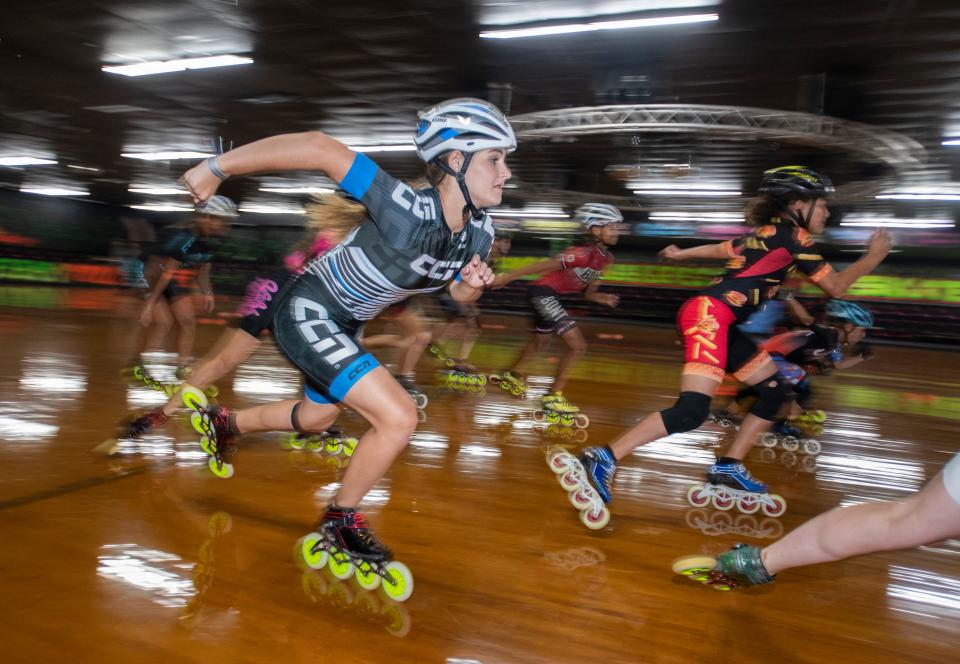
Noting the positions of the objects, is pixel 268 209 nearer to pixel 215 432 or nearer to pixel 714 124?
pixel 714 124

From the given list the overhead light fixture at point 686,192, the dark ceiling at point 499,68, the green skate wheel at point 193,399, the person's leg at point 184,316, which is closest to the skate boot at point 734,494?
the green skate wheel at point 193,399

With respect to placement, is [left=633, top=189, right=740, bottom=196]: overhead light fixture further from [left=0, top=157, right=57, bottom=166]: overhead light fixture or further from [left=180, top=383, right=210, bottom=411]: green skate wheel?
[left=0, top=157, right=57, bottom=166]: overhead light fixture

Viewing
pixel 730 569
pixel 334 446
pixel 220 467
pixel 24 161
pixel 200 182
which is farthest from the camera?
pixel 24 161

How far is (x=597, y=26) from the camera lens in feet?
31.7

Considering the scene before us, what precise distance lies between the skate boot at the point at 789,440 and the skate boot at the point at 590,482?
9.65 feet

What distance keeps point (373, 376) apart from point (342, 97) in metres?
13.2

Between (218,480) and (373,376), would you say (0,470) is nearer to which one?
(218,480)

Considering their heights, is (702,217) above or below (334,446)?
above

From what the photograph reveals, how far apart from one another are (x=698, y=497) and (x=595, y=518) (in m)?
0.94

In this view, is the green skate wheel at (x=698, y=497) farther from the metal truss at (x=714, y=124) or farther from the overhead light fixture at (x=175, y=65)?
the overhead light fixture at (x=175, y=65)

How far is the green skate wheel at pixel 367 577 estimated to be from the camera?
2633 mm

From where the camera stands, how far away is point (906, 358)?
17188mm

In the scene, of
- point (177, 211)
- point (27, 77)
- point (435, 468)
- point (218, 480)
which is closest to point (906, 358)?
point (435, 468)

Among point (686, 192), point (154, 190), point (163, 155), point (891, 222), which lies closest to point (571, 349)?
point (686, 192)
